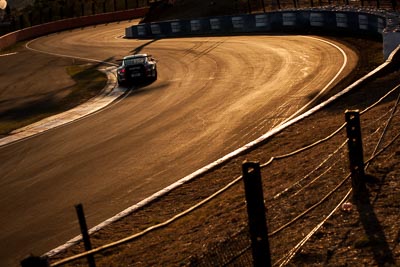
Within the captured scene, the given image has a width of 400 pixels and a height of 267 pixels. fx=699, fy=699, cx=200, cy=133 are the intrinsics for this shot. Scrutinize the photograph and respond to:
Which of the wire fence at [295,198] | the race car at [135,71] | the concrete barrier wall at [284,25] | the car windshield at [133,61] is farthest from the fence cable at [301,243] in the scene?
the car windshield at [133,61]

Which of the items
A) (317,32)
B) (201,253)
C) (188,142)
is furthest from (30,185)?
(317,32)

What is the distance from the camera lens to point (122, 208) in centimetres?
1491

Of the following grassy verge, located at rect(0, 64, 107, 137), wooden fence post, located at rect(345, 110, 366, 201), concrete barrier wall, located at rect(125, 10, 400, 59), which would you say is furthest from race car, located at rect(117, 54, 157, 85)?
wooden fence post, located at rect(345, 110, 366, 201)

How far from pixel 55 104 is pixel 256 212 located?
83.7 feet

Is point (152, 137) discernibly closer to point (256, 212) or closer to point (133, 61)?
point (133, 61)

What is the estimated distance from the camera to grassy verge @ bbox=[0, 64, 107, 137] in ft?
93.5

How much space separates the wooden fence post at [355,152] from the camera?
33.8 ft

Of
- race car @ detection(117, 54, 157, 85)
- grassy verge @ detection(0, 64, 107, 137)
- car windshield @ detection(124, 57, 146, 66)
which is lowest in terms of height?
grassy verge @ detection(0, 64, 107, 137)

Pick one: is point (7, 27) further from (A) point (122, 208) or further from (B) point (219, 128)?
(A) point (122, 208)

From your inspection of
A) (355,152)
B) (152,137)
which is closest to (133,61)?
(152,137)

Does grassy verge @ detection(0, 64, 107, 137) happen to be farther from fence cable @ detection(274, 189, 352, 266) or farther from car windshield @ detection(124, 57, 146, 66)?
fence cable @ detection(274, 189, 352, 266)

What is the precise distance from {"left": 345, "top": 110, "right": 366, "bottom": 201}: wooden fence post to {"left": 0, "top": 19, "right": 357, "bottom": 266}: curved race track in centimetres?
568

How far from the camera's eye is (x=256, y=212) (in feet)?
24.5

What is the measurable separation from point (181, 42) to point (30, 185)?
32.6 meters
